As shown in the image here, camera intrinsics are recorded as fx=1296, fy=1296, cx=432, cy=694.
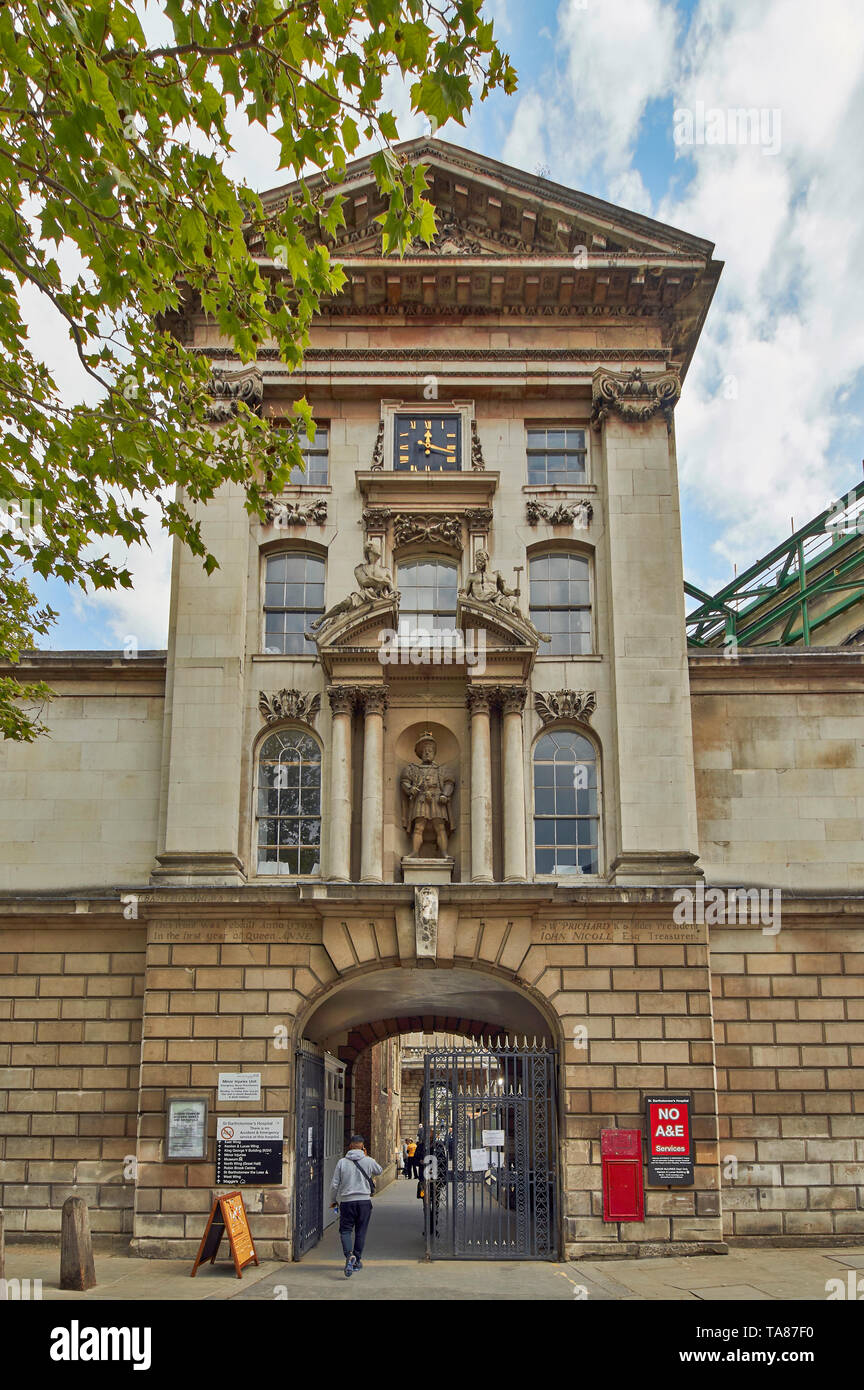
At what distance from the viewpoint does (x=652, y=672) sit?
22.6m

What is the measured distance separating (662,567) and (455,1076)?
31.1 ft

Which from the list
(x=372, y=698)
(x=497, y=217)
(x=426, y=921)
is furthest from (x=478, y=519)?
(x=426, y=921)

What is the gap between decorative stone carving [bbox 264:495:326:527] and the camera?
23812 millimetres

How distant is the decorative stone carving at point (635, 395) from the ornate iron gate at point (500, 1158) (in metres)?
11.5

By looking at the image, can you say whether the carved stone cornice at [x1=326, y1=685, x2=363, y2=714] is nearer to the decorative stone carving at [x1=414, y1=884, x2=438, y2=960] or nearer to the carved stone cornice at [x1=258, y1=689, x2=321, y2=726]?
the carved stone cornice at [x1=258, y1=689, x2=321, y2=726]

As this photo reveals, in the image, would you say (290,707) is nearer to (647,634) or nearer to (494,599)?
(494,599)

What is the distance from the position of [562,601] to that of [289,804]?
20.4 feet

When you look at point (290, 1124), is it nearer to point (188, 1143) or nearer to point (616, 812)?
point (188, 1143)

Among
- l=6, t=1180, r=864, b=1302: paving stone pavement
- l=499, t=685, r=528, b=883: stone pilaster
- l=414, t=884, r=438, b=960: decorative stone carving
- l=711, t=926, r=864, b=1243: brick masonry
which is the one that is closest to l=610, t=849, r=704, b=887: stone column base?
l=711, t=926, r=864, b=1243: brick masonry

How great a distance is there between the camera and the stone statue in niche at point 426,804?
2222cm

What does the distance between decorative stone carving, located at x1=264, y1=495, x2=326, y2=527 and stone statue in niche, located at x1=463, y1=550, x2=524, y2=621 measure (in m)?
3.04

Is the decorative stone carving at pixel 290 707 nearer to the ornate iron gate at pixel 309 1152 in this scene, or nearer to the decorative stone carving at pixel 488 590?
the decorative stone carving at pixel 488 590

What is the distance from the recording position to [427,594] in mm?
23875

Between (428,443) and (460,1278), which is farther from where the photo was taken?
(428,443)
